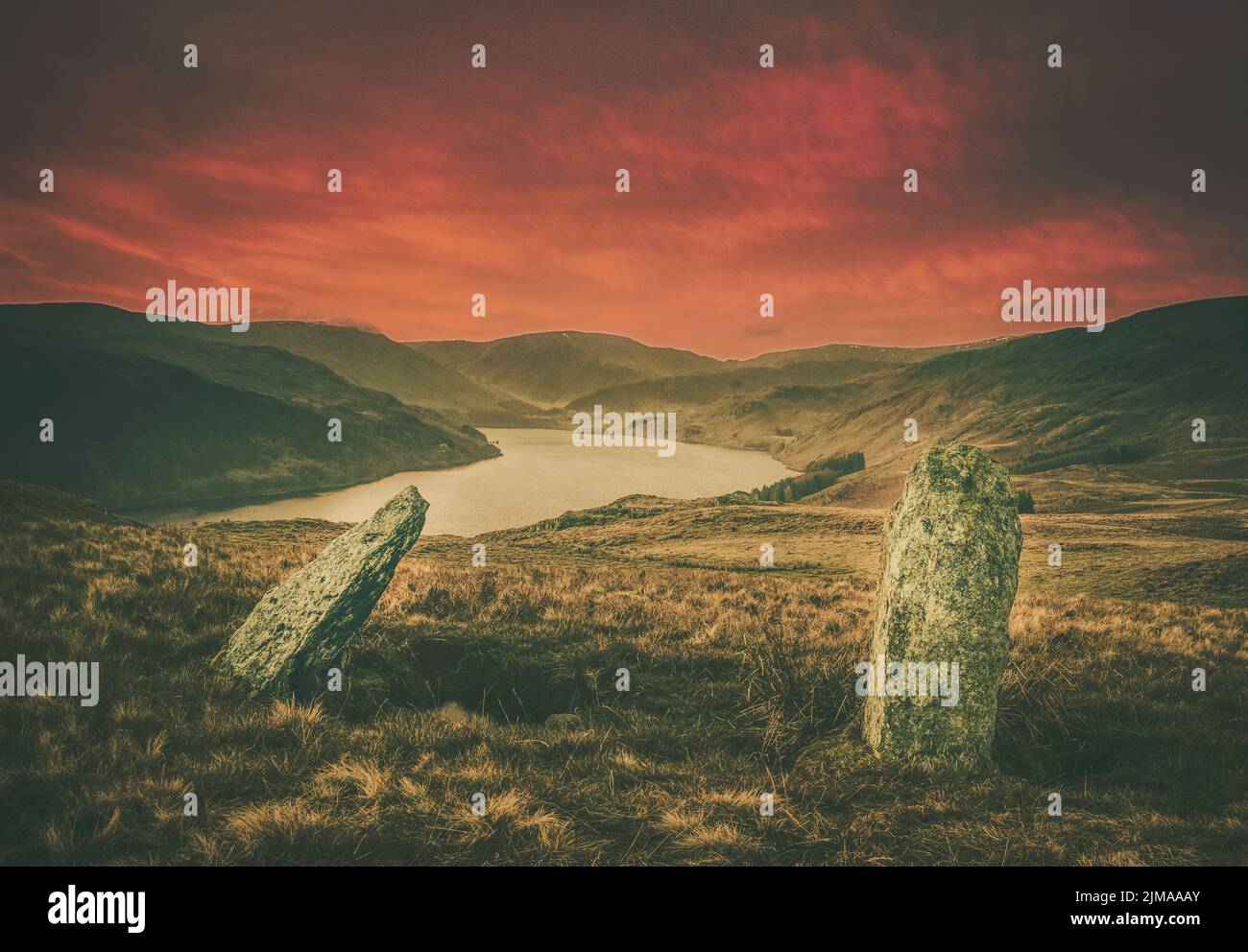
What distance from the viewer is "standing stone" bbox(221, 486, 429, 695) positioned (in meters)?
8.73

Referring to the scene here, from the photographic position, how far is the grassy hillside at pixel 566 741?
578cm

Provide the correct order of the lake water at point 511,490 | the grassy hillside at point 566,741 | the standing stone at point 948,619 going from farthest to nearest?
1. the lake water at point 511,490
2. the standing stone at point 948,619
3. the grassy hillside at point 566,741

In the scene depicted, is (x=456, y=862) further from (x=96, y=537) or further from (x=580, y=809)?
(x=96, y=537)

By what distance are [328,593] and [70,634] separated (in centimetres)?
336

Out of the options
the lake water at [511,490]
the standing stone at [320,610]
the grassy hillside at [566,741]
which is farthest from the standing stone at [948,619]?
the lake water at [511,490]

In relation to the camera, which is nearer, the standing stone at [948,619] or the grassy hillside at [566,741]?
the grassy hillside at [566,741]

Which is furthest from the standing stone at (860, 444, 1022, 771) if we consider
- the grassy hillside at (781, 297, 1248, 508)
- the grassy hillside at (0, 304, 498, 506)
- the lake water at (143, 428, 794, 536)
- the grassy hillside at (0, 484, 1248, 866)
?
the grassy hillside at (0, 304, 498, 506)

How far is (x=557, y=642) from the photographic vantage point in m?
10.9

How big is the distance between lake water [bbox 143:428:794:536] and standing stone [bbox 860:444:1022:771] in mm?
68728

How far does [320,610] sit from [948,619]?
762 centimetres

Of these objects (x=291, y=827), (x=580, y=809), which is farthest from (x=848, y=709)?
(x=291, y=827)

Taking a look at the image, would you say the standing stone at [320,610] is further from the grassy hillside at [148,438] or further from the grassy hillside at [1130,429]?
the grassy hillside at [148,438]

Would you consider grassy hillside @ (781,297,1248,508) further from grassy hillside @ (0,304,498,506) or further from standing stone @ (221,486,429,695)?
grassy hillside @ (0,304,498,506)

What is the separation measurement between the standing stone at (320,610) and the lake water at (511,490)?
6511 cm
